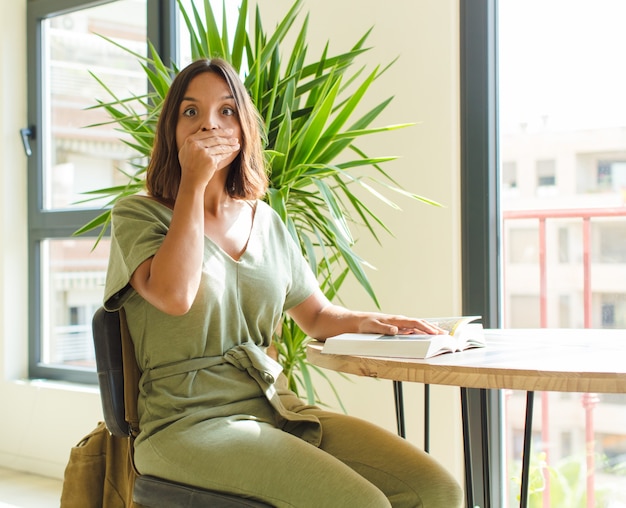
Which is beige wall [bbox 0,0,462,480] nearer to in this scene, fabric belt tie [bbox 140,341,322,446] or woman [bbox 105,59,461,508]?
woman [bbox 105,59,461,508]

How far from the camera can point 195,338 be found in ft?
4.79

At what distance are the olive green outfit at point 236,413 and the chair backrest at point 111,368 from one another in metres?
0.03

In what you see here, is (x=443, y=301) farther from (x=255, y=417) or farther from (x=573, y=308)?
(x=255, y=417)

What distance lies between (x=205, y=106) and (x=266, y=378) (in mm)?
558

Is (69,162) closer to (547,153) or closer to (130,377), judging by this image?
(547,153)

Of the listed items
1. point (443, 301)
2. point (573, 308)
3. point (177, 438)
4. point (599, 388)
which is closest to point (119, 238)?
point (177, 438)

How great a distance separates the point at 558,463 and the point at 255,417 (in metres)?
1.49

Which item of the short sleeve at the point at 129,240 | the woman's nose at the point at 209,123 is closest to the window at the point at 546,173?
the woman's nose at the point at 209,123

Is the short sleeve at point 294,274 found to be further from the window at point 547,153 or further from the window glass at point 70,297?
the window glass at point 70,297

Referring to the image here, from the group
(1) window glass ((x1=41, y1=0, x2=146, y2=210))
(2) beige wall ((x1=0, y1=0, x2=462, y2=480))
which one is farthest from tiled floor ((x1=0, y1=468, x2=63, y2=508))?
(2) beige wall ((x1=0, y1=0, x2=462, y2=480))

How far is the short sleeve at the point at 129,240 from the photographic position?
4.66 ft

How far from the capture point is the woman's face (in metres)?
1.57

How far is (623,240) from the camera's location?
93.7 inches

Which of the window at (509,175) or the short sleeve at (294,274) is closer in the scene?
the short sleeve at (294,274)
